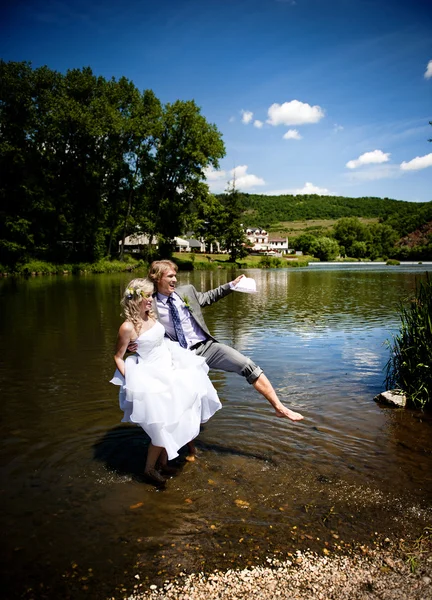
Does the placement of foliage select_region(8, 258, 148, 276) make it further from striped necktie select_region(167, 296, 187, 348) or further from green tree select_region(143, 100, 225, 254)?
striped necktie select_region(167, 296, 187, 348)

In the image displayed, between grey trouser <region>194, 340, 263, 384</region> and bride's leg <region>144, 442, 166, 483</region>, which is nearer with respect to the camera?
bride's leg <region>144, 442, 166, 483</region>

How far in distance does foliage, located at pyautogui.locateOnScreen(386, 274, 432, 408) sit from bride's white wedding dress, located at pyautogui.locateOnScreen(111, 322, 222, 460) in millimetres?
4055

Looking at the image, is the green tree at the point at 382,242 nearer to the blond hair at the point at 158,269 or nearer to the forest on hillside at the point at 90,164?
the forest on hillside at the point at 90,164

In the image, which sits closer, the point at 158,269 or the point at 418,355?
the point at 158,269

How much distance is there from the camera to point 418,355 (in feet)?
23.5

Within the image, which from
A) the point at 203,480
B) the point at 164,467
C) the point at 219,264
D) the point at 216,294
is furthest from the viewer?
the point at 219,264

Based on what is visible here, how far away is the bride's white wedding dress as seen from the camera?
14.4ft

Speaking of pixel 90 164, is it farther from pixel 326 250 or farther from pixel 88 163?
pixel 326 250

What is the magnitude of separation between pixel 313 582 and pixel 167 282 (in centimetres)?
322

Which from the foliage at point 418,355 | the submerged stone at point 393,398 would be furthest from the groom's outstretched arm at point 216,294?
the submerged stone at point 393,398

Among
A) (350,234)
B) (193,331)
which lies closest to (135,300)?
(193,331)

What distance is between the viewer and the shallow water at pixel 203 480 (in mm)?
3528

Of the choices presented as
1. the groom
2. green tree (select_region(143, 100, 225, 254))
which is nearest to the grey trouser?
the groom

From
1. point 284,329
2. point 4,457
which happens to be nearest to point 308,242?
point 284,329
